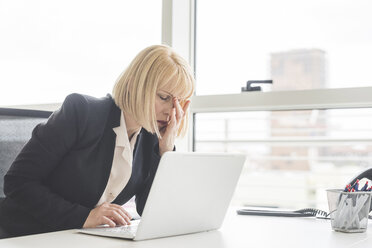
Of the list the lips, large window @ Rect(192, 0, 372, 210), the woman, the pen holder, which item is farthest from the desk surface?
large window @ Rect(192, 0, 372, 210)

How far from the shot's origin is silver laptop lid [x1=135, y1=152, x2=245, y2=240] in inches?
40.8

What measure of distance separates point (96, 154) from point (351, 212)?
72cm

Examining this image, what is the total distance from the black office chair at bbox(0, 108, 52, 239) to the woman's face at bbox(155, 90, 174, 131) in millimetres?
442

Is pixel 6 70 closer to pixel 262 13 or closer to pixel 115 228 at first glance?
pixel 262 13

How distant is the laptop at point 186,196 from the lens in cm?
104

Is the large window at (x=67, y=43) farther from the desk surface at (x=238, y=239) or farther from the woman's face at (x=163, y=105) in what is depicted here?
the desk surface at (x=238, y=239)

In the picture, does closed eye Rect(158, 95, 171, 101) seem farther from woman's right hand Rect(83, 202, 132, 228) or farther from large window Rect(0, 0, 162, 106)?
large window Rect(0, 0, 162, 106)

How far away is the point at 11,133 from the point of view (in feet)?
5.25

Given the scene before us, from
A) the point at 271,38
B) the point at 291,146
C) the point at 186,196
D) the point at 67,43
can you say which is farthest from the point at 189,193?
the point at 291,146

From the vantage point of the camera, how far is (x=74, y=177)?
56.9 inches

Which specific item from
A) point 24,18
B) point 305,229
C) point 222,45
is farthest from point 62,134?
point 24,18

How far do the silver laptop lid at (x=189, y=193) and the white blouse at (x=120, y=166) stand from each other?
0.38 meters

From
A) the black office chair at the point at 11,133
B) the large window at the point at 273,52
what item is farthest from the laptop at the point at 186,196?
the large window at the point at 273,52

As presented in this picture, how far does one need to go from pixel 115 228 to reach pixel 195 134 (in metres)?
1.13
